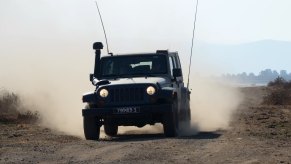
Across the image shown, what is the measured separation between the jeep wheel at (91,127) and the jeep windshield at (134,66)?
1.52 m

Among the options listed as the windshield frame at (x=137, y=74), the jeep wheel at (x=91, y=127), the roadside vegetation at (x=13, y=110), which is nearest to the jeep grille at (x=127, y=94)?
Answer: the jeep wheel at (x=91, y=127)

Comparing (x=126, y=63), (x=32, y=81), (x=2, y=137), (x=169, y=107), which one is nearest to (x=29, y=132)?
(x=2, y=137)

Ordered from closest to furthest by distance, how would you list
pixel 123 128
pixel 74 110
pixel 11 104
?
pixel 123 128 < pixel 74 110 < pixel 11 104

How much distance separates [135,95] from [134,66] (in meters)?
1.47

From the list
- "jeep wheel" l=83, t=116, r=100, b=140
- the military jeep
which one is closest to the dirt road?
"jeep wheel" l=83, t=116, r=100, b=140

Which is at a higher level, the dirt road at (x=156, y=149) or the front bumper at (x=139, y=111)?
the front bumper at (x=139, y=111)

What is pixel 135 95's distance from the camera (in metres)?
17.0

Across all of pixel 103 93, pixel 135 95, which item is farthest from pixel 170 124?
pixel 103 93

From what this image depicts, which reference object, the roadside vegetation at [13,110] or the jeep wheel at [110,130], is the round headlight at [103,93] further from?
the roadside vegetation at [13,110]

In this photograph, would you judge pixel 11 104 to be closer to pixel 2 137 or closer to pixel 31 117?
pixel 31 117

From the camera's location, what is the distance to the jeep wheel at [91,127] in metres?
17.1

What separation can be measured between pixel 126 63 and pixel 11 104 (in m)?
12.1

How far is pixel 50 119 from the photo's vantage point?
976 inches

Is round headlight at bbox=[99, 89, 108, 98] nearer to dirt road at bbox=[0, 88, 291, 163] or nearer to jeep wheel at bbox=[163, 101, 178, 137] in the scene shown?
dirt road at bbox=[0, 88, 291, 163]
